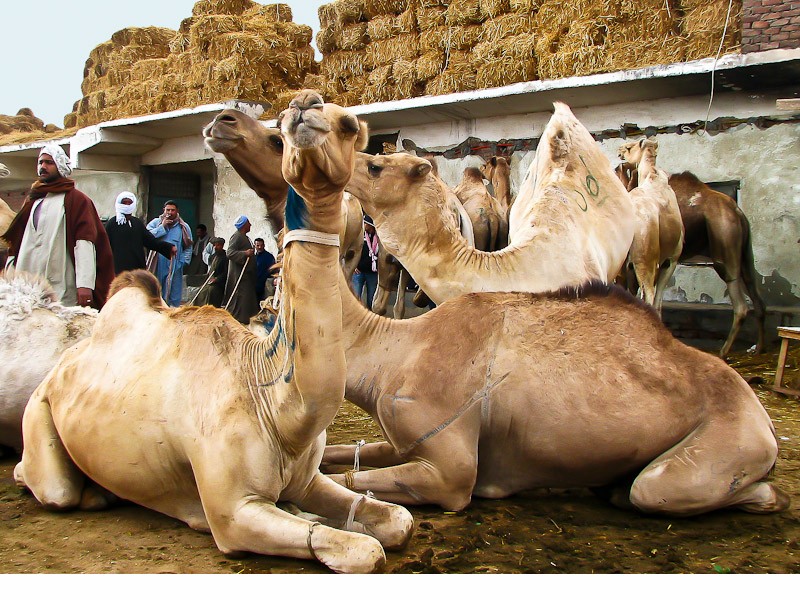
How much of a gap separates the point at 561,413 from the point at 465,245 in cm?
195

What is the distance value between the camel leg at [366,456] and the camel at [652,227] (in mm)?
5953

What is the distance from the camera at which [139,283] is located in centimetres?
367

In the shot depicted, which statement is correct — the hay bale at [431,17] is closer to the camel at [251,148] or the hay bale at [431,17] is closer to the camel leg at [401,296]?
the camel leg at [401,296]

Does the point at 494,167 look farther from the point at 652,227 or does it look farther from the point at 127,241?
the point at 127,241

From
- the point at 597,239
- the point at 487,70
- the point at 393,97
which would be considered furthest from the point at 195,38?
the point at 597,239

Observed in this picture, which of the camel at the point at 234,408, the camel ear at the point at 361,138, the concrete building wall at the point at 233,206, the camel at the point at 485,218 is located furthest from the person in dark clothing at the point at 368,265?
the camel ear at the point at 361,138

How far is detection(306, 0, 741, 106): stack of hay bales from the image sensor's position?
10.9 meters

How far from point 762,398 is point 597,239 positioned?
2427 mm

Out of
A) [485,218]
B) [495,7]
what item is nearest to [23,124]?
[495,7]

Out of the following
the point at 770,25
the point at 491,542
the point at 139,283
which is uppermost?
the point at 770,25

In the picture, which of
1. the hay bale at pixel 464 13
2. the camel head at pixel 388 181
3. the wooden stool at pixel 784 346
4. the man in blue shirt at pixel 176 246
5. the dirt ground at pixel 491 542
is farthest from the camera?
the hay bale at pixel 464 13

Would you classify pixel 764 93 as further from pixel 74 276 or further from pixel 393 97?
pixel 74 276

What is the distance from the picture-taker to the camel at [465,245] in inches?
201

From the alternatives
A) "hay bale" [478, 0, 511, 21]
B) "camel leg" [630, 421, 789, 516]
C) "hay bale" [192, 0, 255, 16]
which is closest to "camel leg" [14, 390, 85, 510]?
"camel leg" [630, 421, 789, 516]
